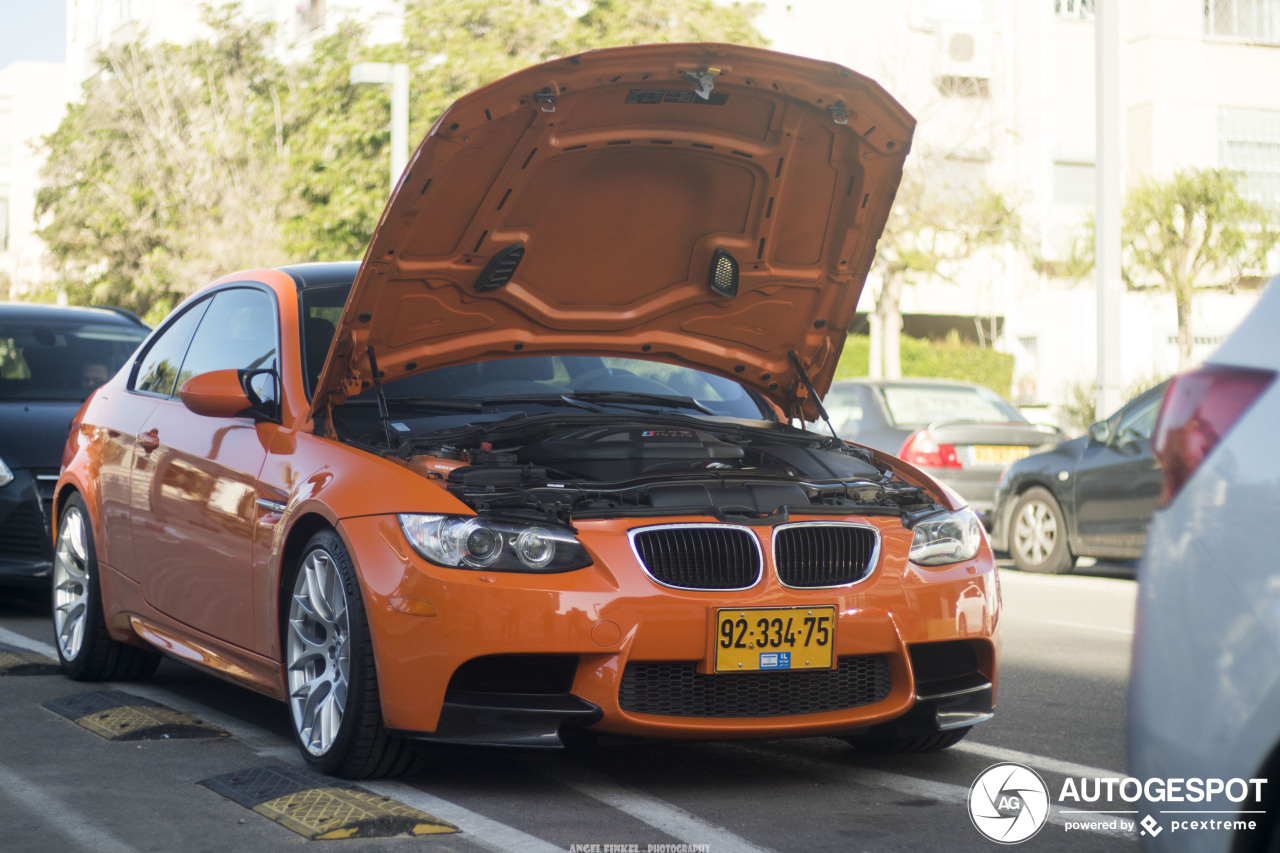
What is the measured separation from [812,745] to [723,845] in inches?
56.8

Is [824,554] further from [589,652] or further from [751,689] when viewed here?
[589,652]

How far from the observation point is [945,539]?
4.79 meters

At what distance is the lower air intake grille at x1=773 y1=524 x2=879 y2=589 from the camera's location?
14.7 feet

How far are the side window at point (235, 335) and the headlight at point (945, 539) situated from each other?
226 centimetres

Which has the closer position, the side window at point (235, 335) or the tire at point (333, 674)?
the tire at point (333, 674)

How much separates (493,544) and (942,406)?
9.77 m

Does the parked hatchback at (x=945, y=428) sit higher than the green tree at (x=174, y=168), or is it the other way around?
the green tree at (x=174, y=168)

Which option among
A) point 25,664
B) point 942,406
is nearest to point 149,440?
point 25,664

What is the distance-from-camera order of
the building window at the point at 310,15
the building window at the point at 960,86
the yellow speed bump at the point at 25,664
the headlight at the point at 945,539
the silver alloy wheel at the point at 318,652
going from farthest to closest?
the building window at the point at 310,15 < the building window at the point at 960,86 < the yellow speed bump at the point at 25,664 < the headlight at the point at 945,539 < the silver alloy wheel at the point at 318,652

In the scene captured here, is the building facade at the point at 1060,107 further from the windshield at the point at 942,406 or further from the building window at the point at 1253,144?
the windshield at the point at 942,406

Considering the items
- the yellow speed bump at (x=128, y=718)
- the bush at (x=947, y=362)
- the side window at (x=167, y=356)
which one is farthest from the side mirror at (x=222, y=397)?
the bush at (x=947, y=362)

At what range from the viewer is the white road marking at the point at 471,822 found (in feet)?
12.7

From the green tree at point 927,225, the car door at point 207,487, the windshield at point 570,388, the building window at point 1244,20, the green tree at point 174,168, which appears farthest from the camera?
the building window at point 1244,20

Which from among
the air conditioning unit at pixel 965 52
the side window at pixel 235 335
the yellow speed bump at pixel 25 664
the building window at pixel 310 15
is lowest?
the yellow speed bump at pixel 25 664
